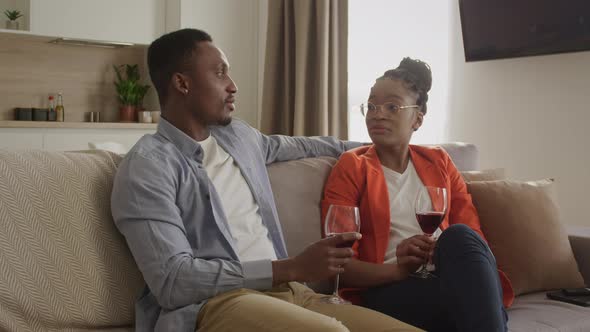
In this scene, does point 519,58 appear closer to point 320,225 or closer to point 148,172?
point 320,225

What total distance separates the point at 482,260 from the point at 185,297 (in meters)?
0.73

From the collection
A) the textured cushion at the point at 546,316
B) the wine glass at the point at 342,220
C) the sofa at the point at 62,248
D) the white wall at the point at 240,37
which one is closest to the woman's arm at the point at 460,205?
the textured cushion at the point at 546,316

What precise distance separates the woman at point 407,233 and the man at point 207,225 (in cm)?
20

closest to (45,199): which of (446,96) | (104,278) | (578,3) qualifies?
(104,278)

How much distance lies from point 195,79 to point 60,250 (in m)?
0.61

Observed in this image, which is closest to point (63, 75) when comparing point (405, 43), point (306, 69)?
point (306, 69)

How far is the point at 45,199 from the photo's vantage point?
1770 millimetres

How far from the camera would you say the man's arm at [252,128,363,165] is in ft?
7.75

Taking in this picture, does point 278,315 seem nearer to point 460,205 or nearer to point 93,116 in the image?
point 460,205

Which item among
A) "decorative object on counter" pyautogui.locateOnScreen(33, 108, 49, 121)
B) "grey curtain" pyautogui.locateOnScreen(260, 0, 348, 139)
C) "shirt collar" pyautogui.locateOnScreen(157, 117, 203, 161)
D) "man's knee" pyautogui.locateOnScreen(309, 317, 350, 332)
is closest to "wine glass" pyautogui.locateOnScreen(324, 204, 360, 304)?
"man's knee" pyautogui.locateOnScreen(309, 317, 350, 332)

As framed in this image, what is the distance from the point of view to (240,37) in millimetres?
5598

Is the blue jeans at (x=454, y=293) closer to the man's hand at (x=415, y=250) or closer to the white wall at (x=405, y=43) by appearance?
the man's hand at (x=415, y=250)

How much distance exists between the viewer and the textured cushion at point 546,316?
2.10m

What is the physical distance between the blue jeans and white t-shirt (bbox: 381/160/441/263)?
6.1 inches
